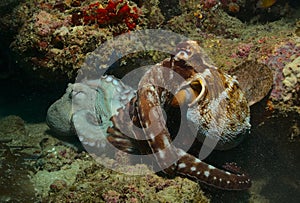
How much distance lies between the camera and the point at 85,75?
486 centimetres

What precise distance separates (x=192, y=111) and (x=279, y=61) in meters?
1.57

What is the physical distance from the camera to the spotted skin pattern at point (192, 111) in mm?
3365

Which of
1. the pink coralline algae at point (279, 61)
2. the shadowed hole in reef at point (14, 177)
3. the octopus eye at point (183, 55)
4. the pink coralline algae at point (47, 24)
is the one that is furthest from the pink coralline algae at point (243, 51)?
the shadowed hole in reef at point (14, 177)

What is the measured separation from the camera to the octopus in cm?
338

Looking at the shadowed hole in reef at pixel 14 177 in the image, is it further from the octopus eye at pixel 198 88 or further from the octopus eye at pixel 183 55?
the octopus eye at pixel 183 55

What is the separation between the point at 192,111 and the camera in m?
3.51

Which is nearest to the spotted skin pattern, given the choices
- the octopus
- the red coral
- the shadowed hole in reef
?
the octopus

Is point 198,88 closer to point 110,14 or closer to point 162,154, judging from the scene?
point 162,154

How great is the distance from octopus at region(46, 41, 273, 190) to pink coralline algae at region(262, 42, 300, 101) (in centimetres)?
12

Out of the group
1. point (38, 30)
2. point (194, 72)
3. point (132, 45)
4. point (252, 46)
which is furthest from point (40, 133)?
point (252, 46)

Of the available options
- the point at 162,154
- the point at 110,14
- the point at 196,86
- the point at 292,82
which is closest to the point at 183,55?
the point at 196,86

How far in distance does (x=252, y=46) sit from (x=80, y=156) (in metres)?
3.32

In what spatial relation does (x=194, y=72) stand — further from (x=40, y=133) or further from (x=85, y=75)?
(x=40, y=133)

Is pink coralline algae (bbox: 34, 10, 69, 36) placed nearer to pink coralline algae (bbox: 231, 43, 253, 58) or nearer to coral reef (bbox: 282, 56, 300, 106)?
pink coralline algae (bbox: 231, 43, 253, 58)
